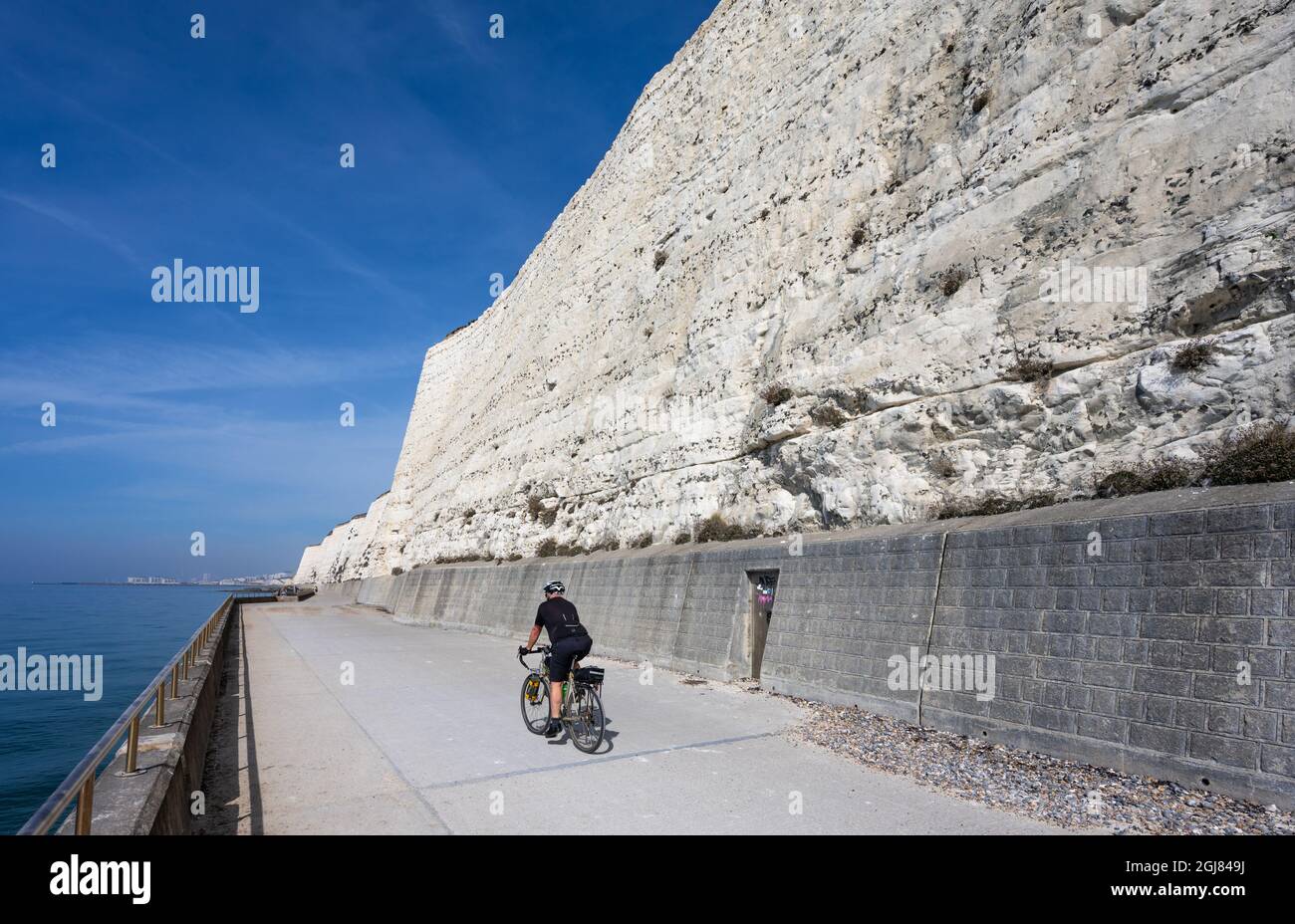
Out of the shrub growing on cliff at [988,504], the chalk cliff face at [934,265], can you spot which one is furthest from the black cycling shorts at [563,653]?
the chalk cliff face at [934,265]

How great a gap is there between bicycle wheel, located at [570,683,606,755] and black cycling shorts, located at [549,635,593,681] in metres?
0.26

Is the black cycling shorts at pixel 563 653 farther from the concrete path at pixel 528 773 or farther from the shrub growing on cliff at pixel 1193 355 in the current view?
the shrub growing on cliff at pixel 1193 355

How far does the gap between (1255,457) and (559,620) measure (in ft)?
23.1

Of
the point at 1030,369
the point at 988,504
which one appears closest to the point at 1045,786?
the point at 988,504

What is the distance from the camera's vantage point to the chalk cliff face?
8.73 m

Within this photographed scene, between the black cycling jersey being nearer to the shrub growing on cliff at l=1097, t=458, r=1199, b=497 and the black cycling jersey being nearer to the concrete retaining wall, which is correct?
the concrete retaining wall

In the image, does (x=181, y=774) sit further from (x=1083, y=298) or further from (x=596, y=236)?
(x=596, y=236)

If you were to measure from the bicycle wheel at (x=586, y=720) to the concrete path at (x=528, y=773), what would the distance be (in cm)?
18

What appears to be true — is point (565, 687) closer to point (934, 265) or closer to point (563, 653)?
point (563, 653)

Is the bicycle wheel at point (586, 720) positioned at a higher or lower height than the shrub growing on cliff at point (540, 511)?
lower

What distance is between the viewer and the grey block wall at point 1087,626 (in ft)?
19.0

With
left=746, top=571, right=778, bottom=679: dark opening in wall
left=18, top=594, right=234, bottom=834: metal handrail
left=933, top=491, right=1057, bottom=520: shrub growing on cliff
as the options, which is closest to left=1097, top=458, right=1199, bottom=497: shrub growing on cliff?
left=933, top=491, right=1057, bottom=520: shrub growing on cliff

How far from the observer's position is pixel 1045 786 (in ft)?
20.8
